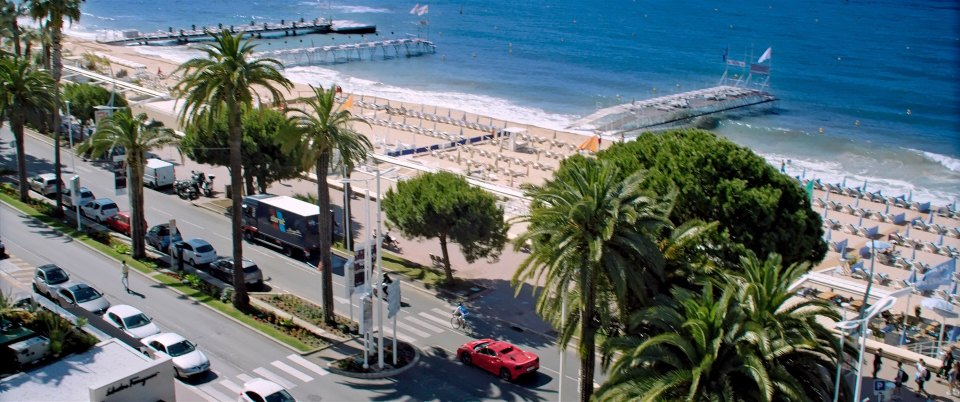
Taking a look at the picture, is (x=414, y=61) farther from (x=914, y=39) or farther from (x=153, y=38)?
(x=914, y=39)

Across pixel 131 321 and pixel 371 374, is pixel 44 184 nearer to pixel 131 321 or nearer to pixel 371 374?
pixel 131 321

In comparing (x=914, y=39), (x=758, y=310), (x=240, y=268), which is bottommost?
(x=240, y=268)

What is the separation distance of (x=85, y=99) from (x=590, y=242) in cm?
5177

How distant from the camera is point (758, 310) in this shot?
75.9 ft

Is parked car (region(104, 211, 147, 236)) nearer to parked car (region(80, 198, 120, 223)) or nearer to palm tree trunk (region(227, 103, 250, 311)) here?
parked car (region(80, 198, 120, 223))

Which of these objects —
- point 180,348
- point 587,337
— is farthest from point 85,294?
point 587,337

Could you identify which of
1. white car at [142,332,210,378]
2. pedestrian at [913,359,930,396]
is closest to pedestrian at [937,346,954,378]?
pedestrian at [913,359,930,396]

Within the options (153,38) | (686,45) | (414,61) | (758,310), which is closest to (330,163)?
(758,310)

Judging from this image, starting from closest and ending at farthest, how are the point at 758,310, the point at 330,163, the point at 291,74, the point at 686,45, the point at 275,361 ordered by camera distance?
the point at 758,310
the point at 275,361
the point at 330,163
the point at 291,74
the point at 686,45

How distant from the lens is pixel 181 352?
3100 centimetres

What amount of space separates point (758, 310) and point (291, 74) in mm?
106617

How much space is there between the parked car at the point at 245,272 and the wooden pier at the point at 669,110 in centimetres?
5221

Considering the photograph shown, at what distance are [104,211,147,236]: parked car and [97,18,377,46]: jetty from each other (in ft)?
301

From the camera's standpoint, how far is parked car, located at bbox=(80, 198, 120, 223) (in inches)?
1909
